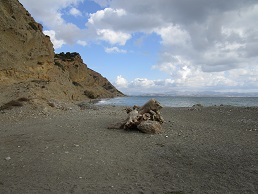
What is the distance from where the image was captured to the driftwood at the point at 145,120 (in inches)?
448

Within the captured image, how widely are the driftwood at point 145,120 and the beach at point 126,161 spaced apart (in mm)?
393

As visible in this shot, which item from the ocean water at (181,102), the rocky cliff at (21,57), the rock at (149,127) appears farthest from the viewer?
the ocean water at (181,102)

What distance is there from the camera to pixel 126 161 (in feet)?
25.0

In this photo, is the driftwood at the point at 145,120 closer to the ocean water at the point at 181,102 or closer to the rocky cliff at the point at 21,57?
the rocky cliff at the point at 21,57

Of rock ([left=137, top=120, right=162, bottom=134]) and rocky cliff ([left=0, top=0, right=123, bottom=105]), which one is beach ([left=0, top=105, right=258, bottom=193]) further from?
rocky cliff ([left=0, top=0, right=123, bottom=105])

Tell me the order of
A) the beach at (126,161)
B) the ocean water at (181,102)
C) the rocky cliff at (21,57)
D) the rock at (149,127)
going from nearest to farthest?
the beach at (126,161)
the rock at (149,127)
the rocky cliff at (21,57)
the ocean water at (181,102)

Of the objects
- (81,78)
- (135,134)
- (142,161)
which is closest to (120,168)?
(142,161)

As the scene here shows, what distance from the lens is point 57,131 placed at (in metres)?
11.5

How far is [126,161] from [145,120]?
4.83 meters

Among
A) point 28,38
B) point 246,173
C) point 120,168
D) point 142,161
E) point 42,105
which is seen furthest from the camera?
point 28,38

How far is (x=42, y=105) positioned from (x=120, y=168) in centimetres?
1381

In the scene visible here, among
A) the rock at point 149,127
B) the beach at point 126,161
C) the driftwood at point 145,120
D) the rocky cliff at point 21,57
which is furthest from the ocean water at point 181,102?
the beach at point 126,161

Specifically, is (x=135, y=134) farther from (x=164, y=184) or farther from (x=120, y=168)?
(x=164, y=184)

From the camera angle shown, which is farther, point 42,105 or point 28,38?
point 28,38
